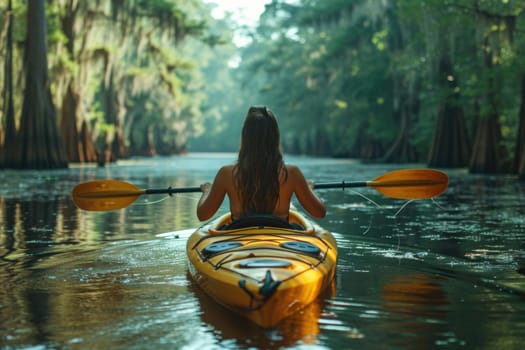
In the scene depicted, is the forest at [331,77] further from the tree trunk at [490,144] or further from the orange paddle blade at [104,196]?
the orange paddle blade at [104,196]

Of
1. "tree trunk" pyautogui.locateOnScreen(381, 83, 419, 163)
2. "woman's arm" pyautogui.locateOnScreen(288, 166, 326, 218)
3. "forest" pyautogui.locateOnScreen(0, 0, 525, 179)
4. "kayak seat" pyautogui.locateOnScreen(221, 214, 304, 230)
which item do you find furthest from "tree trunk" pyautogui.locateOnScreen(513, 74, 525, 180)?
"kayak seat" pyautogui.locateOnScreen(221, 214, 304, 230)

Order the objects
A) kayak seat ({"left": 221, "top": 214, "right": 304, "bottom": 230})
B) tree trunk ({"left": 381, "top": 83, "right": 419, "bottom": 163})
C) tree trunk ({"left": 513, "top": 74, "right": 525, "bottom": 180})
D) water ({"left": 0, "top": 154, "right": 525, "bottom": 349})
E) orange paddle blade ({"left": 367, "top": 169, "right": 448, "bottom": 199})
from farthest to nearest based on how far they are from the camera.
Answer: tree trunk ({"left": 381, "top": 83, "right": 419, "bottom": 163}) < tree trunk ({"left": 513, "top": 74, "right": 525, "bottom": 180}) < orange paddle blade ({"left": 367, "top": 169, "right": 448, "bottom": 199}) < kayak seat ({"left": 221, "top": 214, "right": 304, "bottom": 230}) < water ({"left": 0, "top": 154, "right": 525, "bottom": 349})

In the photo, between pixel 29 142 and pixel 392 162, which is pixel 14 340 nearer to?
pixel 29 142

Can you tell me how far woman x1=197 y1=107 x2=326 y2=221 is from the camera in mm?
5383

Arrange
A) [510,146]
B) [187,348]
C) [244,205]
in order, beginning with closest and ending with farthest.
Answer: [187,348], [244,205], [510,146]

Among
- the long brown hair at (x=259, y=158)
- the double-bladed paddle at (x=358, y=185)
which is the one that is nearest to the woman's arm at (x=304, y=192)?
the long brown hair at (x=259, y=158)

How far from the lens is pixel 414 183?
279 inches

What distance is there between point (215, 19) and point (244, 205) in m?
117

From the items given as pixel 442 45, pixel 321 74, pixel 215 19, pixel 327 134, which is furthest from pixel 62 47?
pixel 215 19

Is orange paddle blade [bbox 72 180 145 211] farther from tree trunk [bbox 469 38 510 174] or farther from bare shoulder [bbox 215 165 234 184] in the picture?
tree trunk [bbox 469 38 510 174]

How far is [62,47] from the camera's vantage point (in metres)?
28.5

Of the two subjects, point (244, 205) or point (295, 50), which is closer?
point (244, 205)

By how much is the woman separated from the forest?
47.4 ft

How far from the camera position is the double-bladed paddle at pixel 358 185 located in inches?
279
